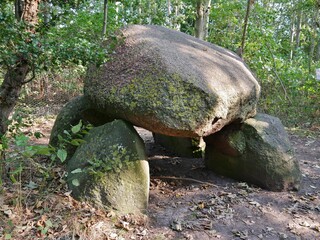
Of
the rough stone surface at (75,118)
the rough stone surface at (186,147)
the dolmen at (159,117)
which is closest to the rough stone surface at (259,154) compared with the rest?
the dolmen at (159,117)

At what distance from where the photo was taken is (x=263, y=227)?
3.39m

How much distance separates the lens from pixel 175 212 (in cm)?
356

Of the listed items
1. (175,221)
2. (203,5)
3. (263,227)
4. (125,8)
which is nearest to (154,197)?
(175,221)

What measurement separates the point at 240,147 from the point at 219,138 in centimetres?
31

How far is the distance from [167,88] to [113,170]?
1017mm

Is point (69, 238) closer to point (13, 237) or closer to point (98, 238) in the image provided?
point (98, 238)

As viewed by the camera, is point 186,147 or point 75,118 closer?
point 75,118

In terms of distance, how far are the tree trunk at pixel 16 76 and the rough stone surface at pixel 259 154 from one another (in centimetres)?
254

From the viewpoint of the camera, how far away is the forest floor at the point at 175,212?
285cm

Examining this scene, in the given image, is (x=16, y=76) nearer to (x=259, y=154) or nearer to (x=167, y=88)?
(x=167, y=88)

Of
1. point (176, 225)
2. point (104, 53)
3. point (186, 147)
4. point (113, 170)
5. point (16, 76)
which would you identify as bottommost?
point (176, 225)

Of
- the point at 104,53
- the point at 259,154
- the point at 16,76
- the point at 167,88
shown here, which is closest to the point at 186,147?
the point at 259,154

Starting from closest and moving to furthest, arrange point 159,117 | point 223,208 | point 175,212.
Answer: point 159,117, point 175,212, point 223,208

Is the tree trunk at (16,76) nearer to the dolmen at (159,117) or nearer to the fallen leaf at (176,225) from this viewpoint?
the dolmen at (159,117)
